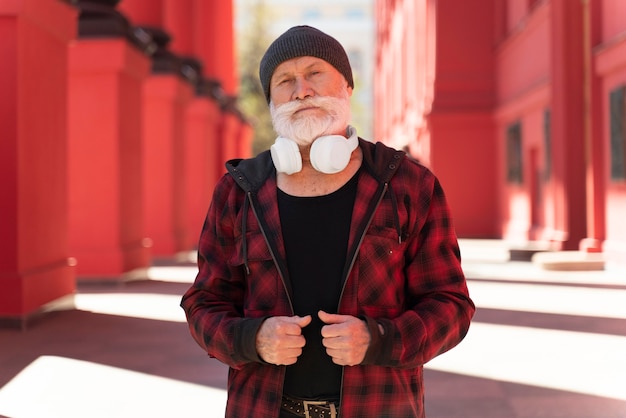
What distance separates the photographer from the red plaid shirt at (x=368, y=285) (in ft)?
6.25

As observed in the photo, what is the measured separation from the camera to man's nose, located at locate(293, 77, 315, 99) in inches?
82.0

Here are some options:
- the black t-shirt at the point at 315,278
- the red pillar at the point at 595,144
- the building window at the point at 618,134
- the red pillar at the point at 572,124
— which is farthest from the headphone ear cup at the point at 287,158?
the red pillar at the point at 572,124

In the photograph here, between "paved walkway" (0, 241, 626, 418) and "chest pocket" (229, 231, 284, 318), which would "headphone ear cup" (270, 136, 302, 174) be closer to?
"chest pocket" (229, 231, 284, 318)

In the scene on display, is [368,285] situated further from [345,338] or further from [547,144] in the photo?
[547,144]

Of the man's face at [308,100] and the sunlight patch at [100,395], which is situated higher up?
the man's face at [308,100]

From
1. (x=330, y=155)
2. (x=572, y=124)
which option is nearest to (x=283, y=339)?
(x=330, y=155)

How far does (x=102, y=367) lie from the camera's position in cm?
612

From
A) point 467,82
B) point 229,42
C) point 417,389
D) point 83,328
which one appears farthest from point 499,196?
point 417,389

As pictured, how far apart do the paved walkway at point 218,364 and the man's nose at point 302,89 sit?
9.74ft

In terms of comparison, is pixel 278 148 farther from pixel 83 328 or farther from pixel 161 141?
pixel 161 141

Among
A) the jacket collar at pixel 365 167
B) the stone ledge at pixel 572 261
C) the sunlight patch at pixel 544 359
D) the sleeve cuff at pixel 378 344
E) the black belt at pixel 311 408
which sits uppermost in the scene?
the jacket collar at pixel 365 167

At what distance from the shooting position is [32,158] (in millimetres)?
8781

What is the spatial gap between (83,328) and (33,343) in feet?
2.72

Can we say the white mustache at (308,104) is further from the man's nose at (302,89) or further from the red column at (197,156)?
the red column at (197,156)
